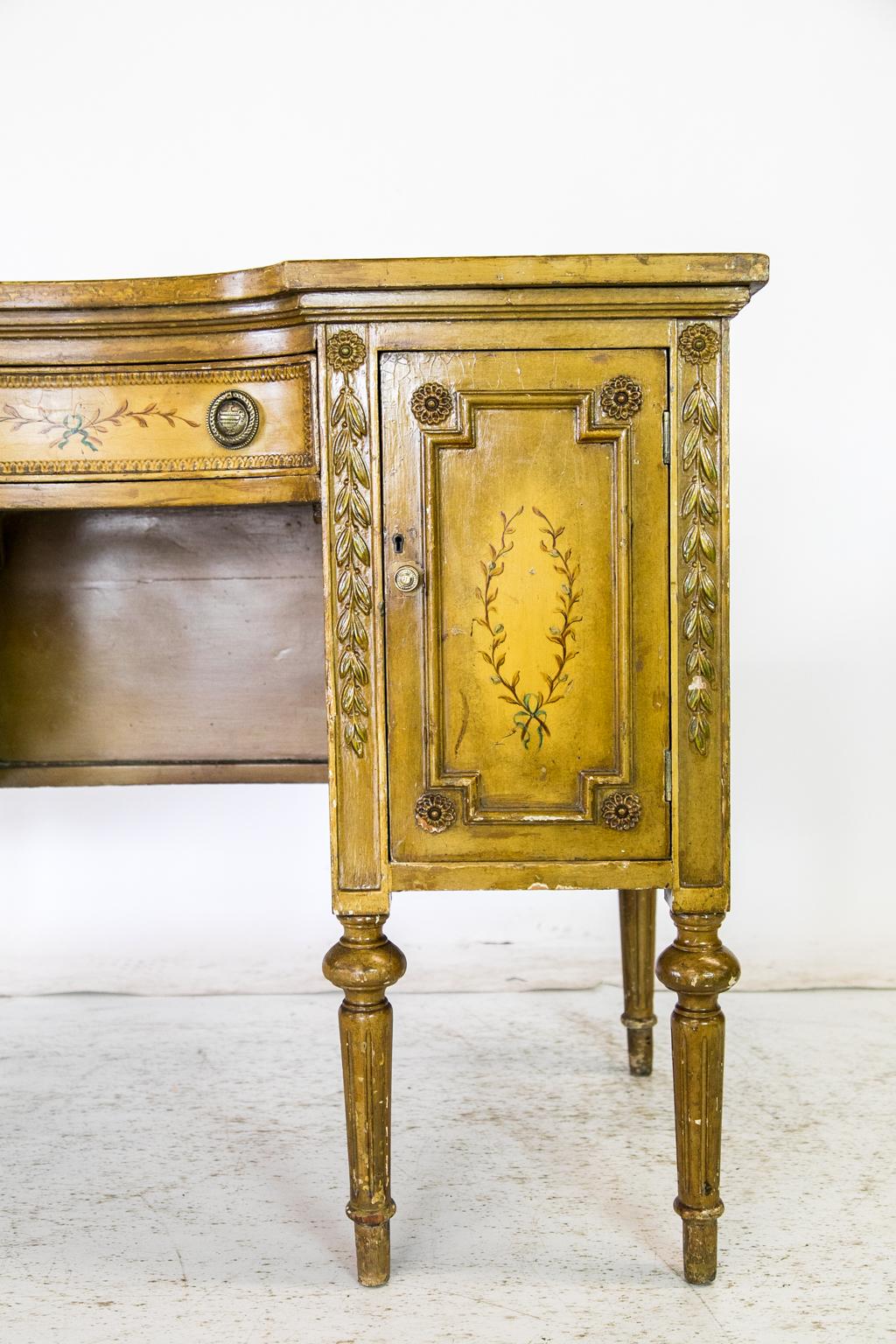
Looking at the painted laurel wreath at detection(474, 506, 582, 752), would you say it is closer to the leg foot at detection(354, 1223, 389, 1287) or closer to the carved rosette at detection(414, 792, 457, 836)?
the carved rosette at detection(414, 792, 457, 836)

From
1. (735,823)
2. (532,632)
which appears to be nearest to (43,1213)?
(532,632)

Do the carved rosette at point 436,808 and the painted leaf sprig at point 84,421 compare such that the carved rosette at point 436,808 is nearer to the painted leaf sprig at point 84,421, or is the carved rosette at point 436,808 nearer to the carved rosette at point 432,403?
the carved rosette at point 432,403

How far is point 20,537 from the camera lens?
2.36 meters

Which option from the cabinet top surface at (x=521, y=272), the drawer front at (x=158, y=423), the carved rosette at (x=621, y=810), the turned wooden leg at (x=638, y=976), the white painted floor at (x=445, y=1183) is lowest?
the white painted floor at (x=445, y=1183)

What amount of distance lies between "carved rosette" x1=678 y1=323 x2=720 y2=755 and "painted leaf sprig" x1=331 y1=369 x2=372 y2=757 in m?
0.40

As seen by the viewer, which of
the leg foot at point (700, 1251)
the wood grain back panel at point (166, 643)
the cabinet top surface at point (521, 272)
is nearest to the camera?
the cabinet top surface at point (521, 272)

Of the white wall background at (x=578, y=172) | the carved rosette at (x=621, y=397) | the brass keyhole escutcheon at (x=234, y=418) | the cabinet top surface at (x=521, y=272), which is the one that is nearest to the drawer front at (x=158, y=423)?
the brass keyhole escutcheon at (x=234, y=418)

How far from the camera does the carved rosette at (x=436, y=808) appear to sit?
5.42 feet

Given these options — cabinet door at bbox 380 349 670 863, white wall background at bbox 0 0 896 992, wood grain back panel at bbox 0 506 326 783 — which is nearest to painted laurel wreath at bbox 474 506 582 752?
cabinet door at bbox 380 349 670 863

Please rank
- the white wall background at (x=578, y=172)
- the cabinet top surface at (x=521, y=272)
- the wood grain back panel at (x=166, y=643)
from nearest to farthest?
the cabinet top surface at (x=521, y=272), the wood grain back panel at (x=166, y=643), the white wall background at (x=578, y=172)

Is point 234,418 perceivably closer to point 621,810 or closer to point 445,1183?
point 621,810

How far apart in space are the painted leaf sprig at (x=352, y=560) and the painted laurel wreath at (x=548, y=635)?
15 cm

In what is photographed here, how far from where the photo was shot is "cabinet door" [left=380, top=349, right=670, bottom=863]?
5.31 feet

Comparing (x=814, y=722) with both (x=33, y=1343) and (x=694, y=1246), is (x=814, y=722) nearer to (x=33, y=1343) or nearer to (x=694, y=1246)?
(x=694, y=1246)
